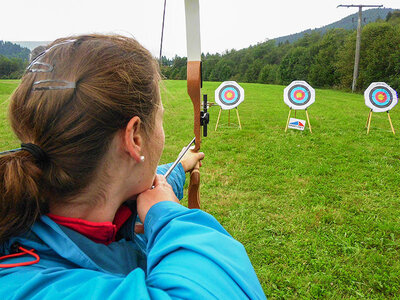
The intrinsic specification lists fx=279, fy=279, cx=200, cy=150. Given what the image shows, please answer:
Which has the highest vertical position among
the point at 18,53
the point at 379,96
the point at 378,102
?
the point at 18,53

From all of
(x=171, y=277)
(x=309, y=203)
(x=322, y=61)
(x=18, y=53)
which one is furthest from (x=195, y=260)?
(x=322, y=61)

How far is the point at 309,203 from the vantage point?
241cm

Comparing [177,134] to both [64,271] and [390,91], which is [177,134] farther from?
[64,271]

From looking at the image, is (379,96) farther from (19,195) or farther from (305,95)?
(19,195)

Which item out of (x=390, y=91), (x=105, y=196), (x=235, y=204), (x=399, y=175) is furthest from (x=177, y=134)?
(x=105, y=196)

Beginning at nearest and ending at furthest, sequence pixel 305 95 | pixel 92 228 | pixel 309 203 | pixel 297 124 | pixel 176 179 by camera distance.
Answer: pixel 92 228 < pixel 176 179 < pixel 309 203 < pixel 297 124 < pixel 305 95

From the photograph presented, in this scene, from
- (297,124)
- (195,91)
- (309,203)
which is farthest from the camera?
(297,124)

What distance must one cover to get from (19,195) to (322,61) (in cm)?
2535

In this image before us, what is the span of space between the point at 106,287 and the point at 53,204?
196 millimetres

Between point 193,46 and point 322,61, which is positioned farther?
point 322,61

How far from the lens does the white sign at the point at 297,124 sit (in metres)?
4.81

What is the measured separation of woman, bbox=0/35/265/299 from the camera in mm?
357

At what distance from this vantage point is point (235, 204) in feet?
7.83

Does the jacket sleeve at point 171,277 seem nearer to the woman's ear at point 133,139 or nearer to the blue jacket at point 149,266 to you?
the blue jacket at point 149,266
